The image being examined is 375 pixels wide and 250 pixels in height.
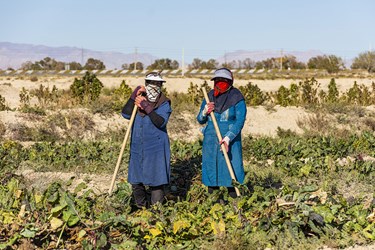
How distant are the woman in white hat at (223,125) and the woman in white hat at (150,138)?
436 mm

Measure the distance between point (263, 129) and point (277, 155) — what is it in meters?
5.18

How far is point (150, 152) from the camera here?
6488mm

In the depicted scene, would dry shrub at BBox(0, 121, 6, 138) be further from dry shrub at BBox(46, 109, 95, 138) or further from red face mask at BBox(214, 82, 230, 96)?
red face mask at BBox(214, 82, 230, 96)

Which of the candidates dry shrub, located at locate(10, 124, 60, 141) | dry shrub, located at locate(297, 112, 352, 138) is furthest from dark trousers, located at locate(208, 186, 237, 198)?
dry shrub, located at locate(297, 112, 352, 138)

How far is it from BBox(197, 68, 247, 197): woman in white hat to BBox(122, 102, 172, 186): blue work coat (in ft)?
1.46

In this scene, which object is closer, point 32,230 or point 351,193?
point 32,230

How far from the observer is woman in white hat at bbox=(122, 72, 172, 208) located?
21.1ft

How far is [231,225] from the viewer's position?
18.9ft

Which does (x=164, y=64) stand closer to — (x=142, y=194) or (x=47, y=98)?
(x=47, y=98)

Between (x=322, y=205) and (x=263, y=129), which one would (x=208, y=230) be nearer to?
(x=322, y=205)

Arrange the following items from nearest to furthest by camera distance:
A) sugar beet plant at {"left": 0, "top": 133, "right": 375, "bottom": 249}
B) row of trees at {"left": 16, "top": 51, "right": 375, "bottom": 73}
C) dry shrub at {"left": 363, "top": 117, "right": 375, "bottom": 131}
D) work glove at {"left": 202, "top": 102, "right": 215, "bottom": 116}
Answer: sugar beet plant at {"left": 0, "top": 133, "right": 375, "bottom": 249} < work glove at {"left": 202, "top": 102, "right": 215, "bottom": 116} < dry shrub at {"left": 363, "top": 117, "right": 375, "bottom": 131} < row of trees at {"left": 16, "top": 51, "right": 375, "bottom": 73}

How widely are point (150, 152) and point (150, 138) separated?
134 mm

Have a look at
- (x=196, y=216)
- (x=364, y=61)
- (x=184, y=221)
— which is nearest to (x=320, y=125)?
(x=196, y=216)

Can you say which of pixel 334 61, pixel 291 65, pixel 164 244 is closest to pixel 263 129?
pixel 164 244
